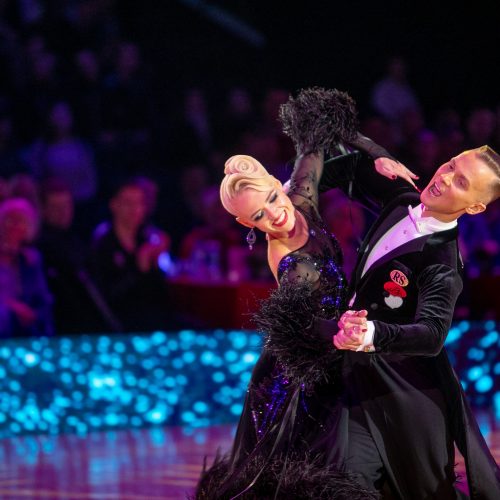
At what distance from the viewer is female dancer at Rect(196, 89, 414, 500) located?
2.70m

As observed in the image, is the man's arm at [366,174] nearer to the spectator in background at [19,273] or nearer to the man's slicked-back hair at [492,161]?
the man's slicked-back hair at [492,161]

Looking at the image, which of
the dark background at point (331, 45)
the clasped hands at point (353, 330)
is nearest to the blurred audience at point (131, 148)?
the dark background at point (331, 45)

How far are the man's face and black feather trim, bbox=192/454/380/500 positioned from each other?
820 millimetres

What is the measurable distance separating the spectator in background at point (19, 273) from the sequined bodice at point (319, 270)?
Result: 11.2ft

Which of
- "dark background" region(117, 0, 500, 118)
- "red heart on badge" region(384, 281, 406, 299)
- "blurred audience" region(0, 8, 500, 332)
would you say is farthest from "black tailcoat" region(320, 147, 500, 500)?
"dark background" region(117, 0, 500, 118)

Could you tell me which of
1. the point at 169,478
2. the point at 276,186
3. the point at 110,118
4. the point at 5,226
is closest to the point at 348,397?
the point at 276,186

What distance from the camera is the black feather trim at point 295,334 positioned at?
2693 mm

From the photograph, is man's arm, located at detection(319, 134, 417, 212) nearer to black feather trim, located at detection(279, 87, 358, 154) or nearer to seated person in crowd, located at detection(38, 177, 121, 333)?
black feather trim, located at detection(279, 87, 358, 154)

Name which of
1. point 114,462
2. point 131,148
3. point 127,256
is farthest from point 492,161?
point 131,148

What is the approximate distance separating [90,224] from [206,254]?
930mm

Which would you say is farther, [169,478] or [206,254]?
[206,254]

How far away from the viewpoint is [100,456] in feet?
17.1

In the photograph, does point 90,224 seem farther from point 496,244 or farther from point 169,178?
point 496,244

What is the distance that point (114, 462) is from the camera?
16.5 feet
